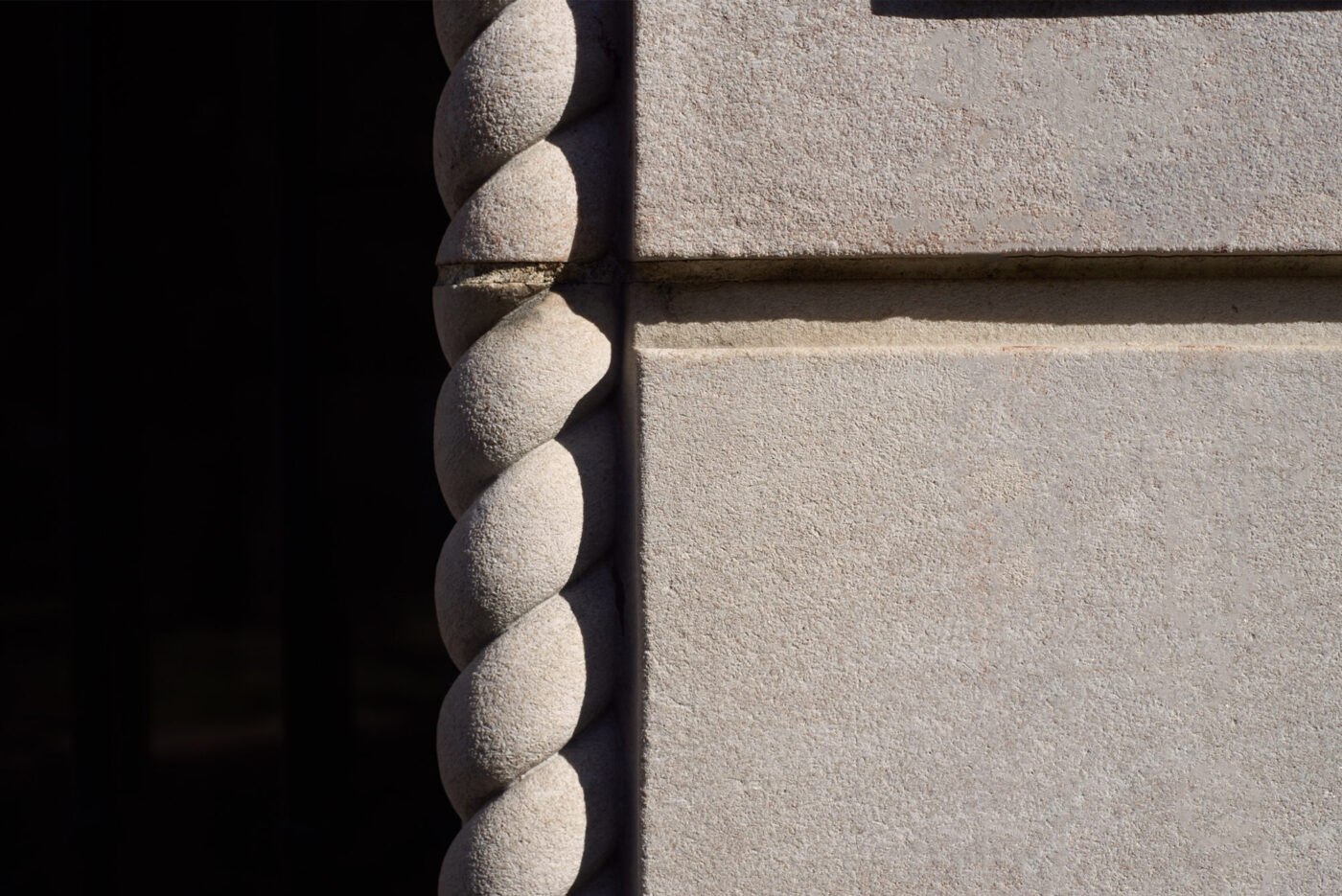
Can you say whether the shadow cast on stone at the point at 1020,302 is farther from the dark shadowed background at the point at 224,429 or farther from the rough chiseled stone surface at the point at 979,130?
the dark shadowed background at the point at 224,429

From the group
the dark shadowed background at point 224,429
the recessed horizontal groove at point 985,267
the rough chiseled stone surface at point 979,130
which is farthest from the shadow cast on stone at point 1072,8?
the dark shadowed background at point 224,429

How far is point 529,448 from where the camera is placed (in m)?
1.08

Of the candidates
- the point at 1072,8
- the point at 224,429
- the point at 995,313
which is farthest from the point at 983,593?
the point at 224,429

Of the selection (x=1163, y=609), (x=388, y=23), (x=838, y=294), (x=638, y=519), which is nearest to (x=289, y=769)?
(x=638, y=519)

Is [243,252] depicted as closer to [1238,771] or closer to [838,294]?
[838,294]

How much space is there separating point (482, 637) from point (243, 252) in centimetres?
207

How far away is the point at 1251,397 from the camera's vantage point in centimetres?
110

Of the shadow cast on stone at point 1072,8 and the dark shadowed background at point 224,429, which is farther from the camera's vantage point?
the dark shadowed background at point 224,429

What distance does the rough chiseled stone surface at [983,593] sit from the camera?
1.06 metres

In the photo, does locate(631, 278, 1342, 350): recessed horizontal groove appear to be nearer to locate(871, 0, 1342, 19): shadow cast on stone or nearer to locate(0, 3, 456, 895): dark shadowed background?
locate(871, 0, 1342, 19): shadow cast on stone

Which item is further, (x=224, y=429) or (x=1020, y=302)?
(x=224, y=429)

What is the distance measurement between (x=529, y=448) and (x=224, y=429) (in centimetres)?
202

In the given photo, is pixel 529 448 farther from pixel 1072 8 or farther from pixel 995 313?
pixel 1072 8

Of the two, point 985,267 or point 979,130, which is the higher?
point 979,130
